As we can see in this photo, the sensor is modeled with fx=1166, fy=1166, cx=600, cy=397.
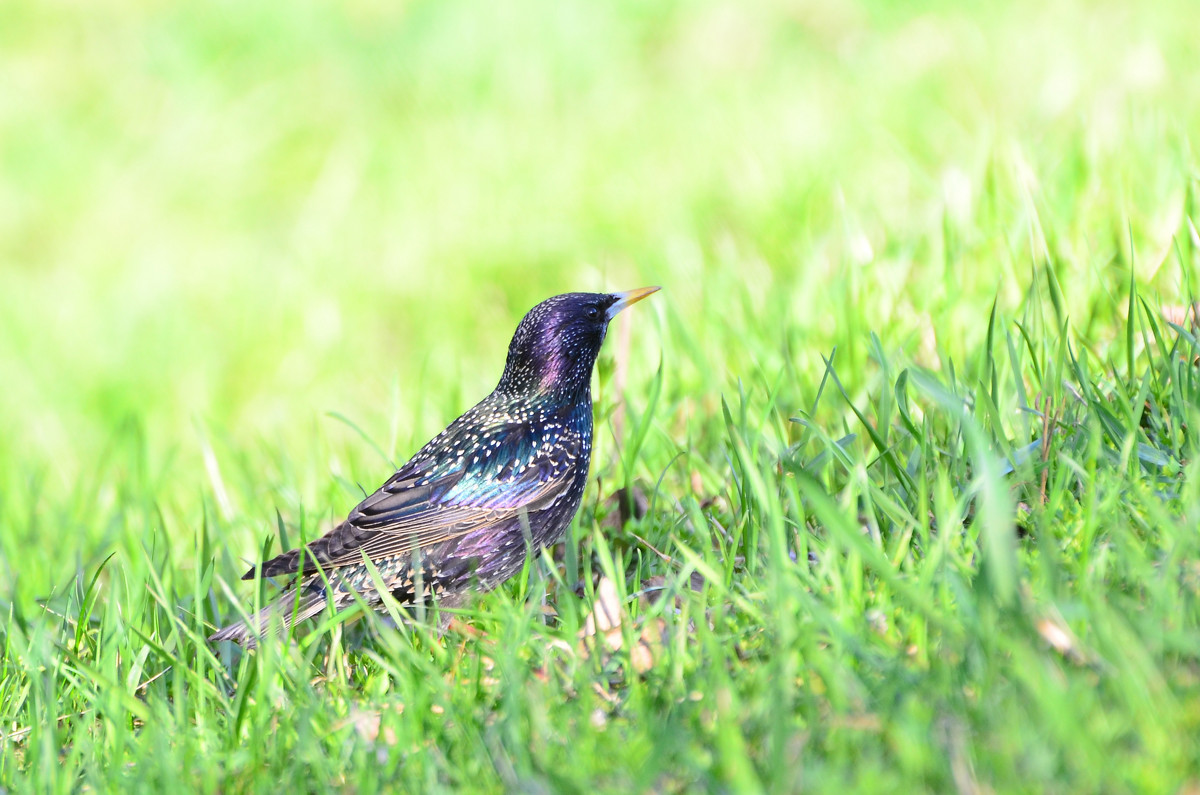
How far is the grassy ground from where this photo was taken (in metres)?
2.17

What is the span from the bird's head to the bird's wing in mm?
224

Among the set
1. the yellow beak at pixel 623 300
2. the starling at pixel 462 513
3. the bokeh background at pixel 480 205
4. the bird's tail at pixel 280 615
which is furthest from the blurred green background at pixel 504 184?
the bird's tail at pixel 280 615

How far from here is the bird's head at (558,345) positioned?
12.4 feet

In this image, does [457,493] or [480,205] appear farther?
[480,205]

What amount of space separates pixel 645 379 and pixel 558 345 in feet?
2.77

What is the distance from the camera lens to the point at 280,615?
9.81 feet

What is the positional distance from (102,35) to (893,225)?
871cm

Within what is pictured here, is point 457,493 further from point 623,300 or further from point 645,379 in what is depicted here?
point 645,379

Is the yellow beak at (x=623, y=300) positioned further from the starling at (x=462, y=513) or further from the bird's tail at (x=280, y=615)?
the bird's tail at (x=280, y=615)

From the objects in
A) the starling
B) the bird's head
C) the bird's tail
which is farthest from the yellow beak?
the bird's tail

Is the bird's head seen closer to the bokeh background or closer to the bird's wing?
the bird's wing

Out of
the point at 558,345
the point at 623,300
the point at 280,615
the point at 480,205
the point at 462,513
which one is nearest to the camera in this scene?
the point at 280,615

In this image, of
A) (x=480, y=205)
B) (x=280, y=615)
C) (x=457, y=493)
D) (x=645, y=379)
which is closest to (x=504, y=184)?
(x=480, y=205)

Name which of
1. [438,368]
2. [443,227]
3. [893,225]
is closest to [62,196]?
[443,227]
